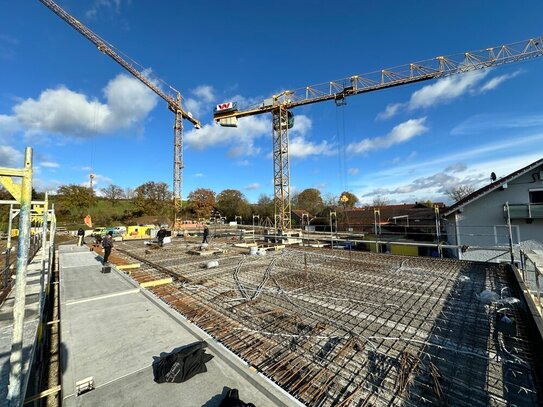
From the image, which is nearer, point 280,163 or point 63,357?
point 63,357

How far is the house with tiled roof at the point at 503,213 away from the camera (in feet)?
38.9

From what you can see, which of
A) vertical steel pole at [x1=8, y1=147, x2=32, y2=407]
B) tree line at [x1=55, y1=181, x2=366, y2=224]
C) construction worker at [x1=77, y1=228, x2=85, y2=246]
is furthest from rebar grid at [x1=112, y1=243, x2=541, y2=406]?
tree line at [x1=55, y1=181, x2=366, y2=224]

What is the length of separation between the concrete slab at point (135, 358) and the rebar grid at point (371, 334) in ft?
0.89

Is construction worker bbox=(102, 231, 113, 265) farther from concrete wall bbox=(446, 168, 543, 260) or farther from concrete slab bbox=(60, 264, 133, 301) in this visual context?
concrete wall bbox=(446, 168, 543, 260)

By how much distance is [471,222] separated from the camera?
13.5 m

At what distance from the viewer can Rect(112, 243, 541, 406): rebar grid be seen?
8.55 ft

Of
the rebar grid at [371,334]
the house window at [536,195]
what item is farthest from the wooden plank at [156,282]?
the house window at [536,195]

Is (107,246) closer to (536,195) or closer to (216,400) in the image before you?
(216,400)

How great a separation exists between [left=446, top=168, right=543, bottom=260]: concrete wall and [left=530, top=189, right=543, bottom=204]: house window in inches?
7.0

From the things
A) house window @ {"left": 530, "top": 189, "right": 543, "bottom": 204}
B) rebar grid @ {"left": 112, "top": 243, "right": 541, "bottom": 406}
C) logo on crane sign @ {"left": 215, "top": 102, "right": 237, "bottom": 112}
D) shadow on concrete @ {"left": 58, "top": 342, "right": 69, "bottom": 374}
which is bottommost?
rebar grid @ {"left": 112, "top": 243, "right": 541, "bottom": 406}

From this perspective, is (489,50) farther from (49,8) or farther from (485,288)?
(49,8)

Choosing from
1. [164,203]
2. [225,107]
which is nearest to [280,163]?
[225,107]

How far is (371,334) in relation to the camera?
147 inches

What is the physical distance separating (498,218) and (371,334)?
13.8m
